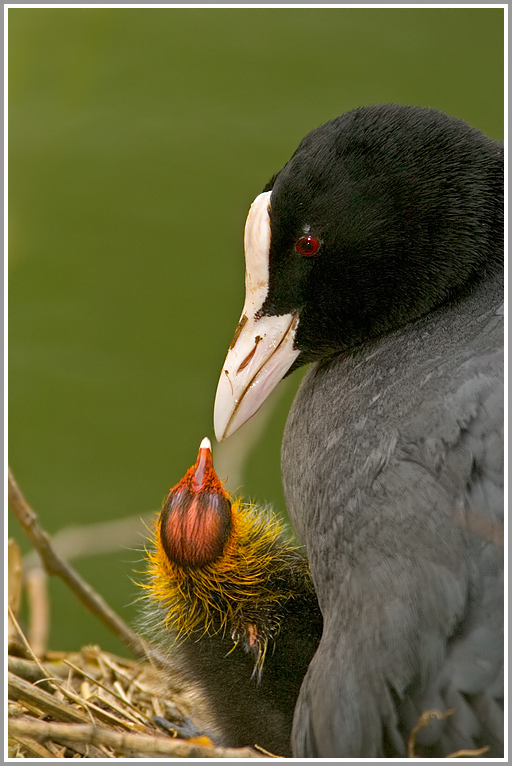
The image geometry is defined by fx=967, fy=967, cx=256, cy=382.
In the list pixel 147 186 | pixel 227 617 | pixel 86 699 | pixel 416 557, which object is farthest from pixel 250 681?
pixel 147 186

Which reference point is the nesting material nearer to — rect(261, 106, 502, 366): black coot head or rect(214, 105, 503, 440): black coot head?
rect(214, 105, 503, 440): black coot head

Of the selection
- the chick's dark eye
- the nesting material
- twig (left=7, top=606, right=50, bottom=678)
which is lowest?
the nesting material

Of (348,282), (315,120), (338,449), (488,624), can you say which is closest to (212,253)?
(315,120)

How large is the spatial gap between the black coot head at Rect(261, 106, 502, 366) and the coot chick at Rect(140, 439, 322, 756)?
0.46m

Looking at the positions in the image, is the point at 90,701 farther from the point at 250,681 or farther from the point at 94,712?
the point at 250,681

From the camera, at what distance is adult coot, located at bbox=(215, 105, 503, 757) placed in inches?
61.6

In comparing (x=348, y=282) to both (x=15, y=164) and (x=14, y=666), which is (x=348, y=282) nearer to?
(x=15, y=164)

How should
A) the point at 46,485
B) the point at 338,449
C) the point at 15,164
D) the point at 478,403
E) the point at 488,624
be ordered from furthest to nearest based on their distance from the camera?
the point at 46,485
the point at 15,164
the point at 338,449
the point at 478,403
the point at 488,624

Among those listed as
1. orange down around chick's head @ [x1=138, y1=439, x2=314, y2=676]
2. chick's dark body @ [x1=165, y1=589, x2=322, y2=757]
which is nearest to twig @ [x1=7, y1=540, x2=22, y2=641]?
orange down around chick's head @ [x1=138, y1=439, x2=314, y2=676]

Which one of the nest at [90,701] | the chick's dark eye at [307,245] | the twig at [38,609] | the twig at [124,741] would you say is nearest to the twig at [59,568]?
the nest at [90,701]

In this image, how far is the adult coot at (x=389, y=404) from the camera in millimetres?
Result: 1565

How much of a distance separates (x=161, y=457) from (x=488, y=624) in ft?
5.20

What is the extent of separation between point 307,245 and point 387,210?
165 mm

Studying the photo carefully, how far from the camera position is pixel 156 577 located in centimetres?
206
